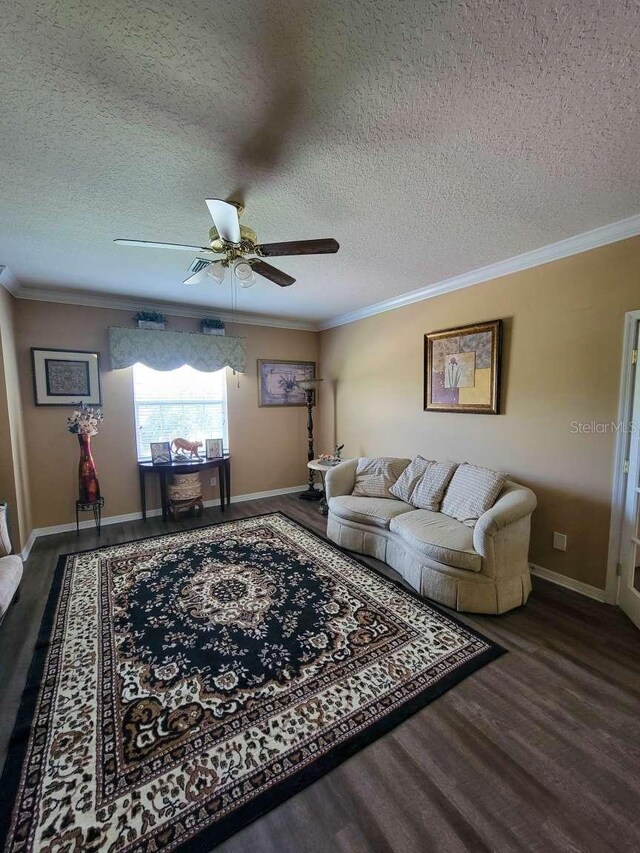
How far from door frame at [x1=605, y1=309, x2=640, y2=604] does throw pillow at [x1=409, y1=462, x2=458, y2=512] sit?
3.76 feet

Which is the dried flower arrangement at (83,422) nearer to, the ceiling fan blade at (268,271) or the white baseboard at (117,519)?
the white baseboard at (117,519)

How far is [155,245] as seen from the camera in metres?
1.93

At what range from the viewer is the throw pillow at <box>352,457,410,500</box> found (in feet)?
11.7

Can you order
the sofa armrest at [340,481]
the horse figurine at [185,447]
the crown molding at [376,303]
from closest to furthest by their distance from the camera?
the crown molding at [376,303]
the sofa armrest at [340,481]
the horse figurine at [185,447]

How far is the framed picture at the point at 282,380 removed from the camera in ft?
17.0

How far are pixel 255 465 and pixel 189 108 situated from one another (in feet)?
13.9

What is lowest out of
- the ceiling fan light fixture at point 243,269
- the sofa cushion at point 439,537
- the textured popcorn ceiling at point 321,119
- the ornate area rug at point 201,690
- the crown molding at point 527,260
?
the ornate area rug at point 201,690

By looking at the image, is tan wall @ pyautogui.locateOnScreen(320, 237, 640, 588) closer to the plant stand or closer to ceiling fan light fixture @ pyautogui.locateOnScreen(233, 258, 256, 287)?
ceiling fan light fixture @ pyautogui.locateOnScreen(233, 258, 256, 287)

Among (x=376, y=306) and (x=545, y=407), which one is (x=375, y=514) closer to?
(x=545, y=407)

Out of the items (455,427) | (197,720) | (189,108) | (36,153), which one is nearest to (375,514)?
(455,427)

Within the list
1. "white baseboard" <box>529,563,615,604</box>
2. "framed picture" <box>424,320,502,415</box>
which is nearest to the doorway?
"white baseboard" <box>529,563,615,604</box>

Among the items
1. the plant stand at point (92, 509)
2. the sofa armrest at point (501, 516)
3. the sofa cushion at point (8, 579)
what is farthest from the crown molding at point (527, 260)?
the sofa cushion at point (8, 579)

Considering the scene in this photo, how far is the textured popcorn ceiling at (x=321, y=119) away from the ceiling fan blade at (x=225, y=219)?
286 millimetres

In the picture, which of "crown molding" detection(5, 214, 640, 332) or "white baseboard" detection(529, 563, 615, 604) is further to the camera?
"white baseboard" detection(529, 563, 615, 604)
